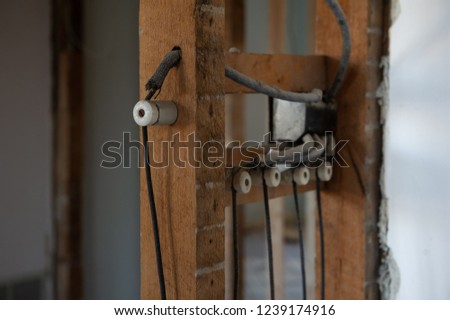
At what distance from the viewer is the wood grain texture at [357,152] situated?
4.26 feet

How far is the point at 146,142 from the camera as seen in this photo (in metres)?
0.96

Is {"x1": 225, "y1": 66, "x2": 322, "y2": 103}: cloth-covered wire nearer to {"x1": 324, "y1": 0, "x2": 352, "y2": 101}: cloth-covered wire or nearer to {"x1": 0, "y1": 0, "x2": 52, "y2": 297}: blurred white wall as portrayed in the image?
{"x1": 324, "y1": 0, "x2": 352, "y2": 101}: cloth-covered wire

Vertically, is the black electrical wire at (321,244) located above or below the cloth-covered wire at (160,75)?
below

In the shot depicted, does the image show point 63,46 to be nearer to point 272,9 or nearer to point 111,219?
point 111,219

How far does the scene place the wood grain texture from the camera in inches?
51.2

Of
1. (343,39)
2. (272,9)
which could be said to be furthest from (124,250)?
(343,39)

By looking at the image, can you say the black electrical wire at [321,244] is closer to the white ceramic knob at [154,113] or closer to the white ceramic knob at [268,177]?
the white ceramic knob at [268,177]

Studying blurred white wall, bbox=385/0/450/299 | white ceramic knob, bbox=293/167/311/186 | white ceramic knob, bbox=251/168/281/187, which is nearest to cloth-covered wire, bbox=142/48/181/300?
white ceramic knob, bbox=251/168/281/187

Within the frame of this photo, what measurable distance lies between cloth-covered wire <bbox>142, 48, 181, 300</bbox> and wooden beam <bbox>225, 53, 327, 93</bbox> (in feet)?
0.66

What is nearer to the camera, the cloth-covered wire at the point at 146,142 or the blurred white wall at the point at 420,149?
the cloth-covered wire at the point at 146,142

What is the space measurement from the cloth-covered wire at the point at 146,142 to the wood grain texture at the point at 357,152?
52cm

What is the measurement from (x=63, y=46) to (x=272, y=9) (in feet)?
3.86

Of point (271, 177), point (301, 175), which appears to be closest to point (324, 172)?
point (301, 175)

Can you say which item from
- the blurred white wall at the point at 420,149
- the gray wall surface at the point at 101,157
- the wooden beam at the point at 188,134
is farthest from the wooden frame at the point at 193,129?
the gray wall surface at the point at 101,157
